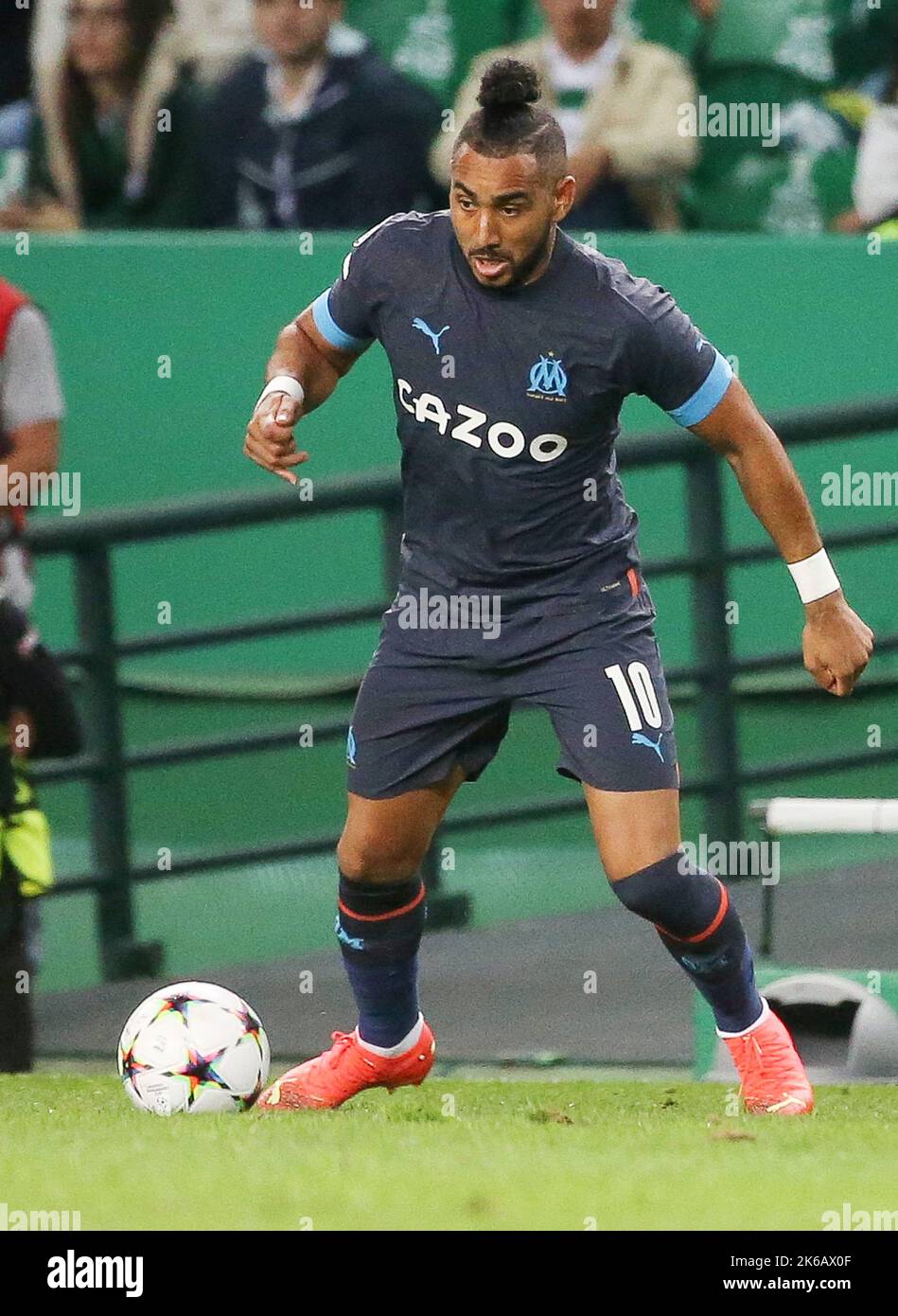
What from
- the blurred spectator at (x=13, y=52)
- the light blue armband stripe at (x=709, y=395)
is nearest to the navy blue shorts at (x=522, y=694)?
the light blue armband stripe at (x=709, y=395)

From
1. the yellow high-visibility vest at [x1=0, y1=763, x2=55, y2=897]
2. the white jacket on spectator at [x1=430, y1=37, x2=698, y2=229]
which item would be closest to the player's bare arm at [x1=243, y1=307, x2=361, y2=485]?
the yellow high-visibility vest at [x1=0, y1=763, x2=55, y2=897]

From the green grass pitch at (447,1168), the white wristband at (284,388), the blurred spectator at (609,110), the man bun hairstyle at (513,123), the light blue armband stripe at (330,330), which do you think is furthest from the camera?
the blurred spectator at (609,110)

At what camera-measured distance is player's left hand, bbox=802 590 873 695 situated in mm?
4391

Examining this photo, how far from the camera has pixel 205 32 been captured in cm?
751

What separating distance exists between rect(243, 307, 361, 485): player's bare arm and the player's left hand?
3.39 ft

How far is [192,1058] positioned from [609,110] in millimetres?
3836

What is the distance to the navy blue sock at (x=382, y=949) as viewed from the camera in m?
4.73

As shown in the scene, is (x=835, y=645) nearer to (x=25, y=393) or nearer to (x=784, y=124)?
(x=25, y=393)

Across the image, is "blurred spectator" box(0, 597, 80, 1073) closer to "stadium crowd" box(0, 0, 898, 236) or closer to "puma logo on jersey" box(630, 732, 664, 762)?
"stadium crowd" box(0, 0, 898, 236)

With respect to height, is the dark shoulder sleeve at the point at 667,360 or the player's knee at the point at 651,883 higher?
the dark shoulder sleeve at the point at 667,360

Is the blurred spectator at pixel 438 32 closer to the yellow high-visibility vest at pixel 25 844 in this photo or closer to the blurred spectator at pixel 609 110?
the blurred spectator at pixel 609 110

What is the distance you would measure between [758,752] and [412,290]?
3.52m

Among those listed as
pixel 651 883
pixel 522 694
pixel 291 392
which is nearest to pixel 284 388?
pixel 291 392

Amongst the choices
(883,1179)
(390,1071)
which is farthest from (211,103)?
(883,1179)
